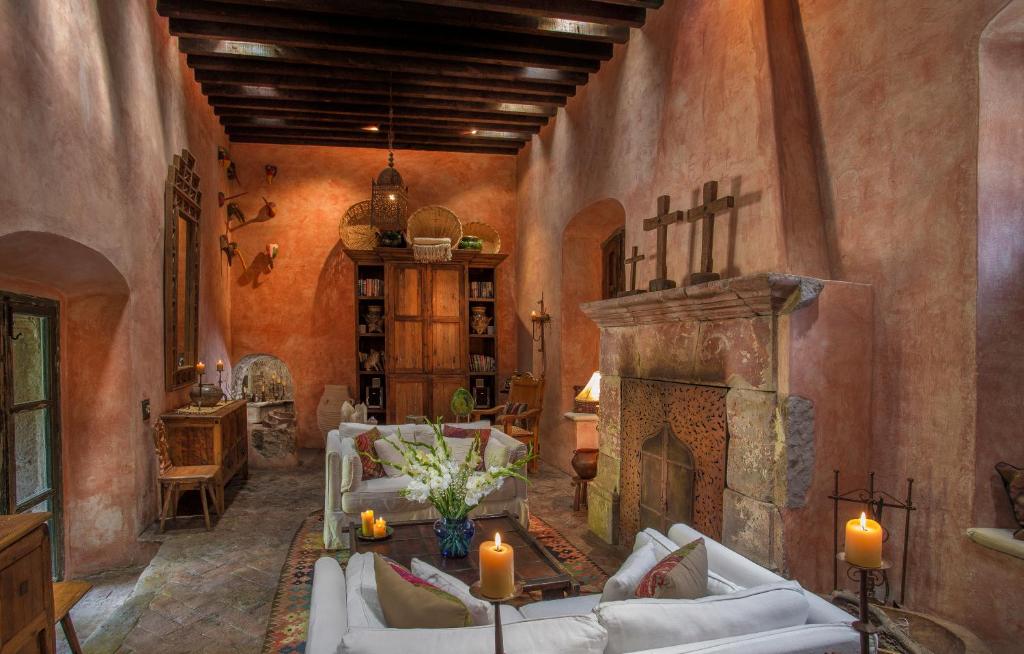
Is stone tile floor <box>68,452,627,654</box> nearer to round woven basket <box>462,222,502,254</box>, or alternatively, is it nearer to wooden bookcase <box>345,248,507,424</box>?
wooden bookcase <box>345,248,507,424</box>

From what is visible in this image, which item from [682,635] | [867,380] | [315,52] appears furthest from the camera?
[315,52]

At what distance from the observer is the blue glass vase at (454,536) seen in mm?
3033

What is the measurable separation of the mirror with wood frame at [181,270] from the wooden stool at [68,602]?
8.78 ft

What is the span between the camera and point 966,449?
2473 mm

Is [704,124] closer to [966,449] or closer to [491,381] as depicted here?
[966,449]

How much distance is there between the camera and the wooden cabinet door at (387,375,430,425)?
769 centimetres

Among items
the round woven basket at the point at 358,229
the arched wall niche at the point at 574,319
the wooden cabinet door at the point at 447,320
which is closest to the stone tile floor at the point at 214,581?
the arched wall niche at the point at 574,319

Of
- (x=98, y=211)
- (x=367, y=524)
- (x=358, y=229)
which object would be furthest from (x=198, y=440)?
(x=358, y=229)

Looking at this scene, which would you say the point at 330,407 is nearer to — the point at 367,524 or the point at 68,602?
the point at 367,524

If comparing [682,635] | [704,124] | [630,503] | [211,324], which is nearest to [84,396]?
[211,324]

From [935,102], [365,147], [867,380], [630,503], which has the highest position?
[365,147]

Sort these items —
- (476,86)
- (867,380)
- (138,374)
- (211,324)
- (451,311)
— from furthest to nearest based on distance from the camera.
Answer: (451,311) → (211,324) → (476,86) → (138,374) → (867,380)

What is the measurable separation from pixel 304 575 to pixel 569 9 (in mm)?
4536

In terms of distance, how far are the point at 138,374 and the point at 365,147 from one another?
4883mm
